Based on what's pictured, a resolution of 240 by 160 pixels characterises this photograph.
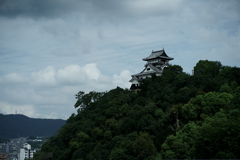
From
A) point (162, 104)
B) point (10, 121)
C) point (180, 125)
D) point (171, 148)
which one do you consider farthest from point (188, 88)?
point (10, 121)

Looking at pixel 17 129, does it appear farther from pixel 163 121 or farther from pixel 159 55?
pixel 163 121

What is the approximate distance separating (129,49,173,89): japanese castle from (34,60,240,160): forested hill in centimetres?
180

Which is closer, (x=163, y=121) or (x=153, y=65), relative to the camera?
(x=163, y=121)

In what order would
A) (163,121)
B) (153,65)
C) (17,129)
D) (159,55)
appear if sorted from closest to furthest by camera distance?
(163,121) → (159,55) → (153,65) → (17,129)

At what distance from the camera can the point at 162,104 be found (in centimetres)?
2814

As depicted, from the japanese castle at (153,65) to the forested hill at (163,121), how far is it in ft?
5.91

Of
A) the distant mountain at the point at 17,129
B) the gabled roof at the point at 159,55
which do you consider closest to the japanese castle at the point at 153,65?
the gabled roof at the point at 159,55

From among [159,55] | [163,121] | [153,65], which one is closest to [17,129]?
[153,65]

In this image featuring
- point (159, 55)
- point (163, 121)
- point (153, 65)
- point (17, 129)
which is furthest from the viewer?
point (17, 129)

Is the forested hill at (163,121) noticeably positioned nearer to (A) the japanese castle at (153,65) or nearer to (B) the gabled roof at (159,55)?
(A) the japanese castle at (153,65)

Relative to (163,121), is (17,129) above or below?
above

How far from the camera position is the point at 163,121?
25.4m

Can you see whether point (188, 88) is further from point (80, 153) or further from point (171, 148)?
point (80, 153)

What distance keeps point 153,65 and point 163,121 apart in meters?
16.4
